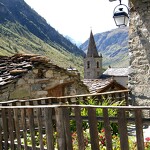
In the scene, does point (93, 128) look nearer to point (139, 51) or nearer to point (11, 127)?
point (11, 127)

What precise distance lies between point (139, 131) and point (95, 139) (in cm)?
58

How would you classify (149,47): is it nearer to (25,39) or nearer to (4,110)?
(4,110)

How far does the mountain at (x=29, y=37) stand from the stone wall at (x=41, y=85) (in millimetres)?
96604

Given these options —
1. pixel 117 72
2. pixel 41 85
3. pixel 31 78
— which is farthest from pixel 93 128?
pixel 117 72

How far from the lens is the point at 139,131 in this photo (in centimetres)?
293

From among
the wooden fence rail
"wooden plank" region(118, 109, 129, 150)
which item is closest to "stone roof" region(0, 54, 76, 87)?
the wooden fence rail

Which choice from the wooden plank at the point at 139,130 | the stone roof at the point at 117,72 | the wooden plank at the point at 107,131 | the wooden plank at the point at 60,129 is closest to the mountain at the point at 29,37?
the stone roof at the point at 117,72

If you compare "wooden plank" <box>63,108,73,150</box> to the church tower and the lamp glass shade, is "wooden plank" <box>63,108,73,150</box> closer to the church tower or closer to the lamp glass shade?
the lamp glass shade

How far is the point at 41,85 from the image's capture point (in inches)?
411

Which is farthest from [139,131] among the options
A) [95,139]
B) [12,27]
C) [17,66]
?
[12,27]

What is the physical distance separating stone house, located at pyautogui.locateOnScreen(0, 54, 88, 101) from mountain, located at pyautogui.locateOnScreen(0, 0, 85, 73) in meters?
96.9

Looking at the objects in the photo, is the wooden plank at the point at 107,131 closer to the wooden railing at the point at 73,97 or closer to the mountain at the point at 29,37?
the wooden railing at the point at 73,97

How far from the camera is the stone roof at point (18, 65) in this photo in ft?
31.3

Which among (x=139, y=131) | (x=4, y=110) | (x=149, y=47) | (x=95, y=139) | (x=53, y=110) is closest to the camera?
(x=139, y=131)
